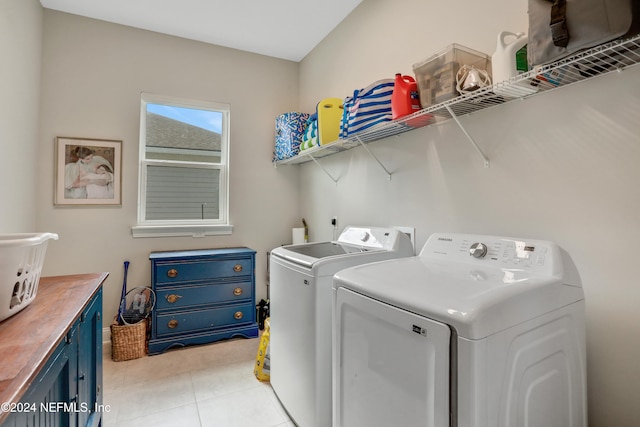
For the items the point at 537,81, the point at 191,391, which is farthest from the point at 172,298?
the point at 537,81

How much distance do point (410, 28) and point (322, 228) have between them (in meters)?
1.83

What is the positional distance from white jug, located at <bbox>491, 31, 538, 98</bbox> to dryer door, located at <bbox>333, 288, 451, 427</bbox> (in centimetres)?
102

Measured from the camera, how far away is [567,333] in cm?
105

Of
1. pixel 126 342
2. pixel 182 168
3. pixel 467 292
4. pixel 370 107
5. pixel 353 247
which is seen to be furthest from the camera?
pixel 182 168

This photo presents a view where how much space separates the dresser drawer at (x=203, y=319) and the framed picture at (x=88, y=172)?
3.84 feet

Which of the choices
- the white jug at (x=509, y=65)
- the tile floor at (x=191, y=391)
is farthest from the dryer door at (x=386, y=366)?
the white jug at (x=509, y=65)

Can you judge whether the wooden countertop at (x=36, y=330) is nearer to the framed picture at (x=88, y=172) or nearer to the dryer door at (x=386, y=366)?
the dryer door at (x=386, y=366)

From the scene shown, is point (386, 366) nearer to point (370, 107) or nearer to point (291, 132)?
point (370, 107)

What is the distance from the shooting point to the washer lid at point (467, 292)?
0.85m

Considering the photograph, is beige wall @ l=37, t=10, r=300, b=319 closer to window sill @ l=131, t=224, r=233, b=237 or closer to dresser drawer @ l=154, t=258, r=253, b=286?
window sill @ l=131, t=224, r=233, b=237

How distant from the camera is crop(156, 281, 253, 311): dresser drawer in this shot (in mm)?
2729

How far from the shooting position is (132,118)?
294cm

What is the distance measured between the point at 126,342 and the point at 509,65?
319 centimetres

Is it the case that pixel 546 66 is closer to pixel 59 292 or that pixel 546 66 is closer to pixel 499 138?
pixel 499 138
